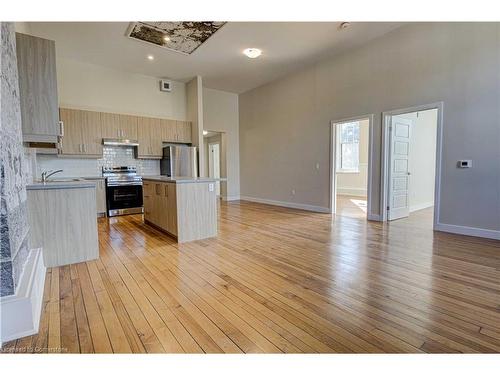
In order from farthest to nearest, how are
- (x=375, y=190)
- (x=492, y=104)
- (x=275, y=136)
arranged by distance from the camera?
(x=275, y=136)
(x=375, y=190)
(x=492, y=104)

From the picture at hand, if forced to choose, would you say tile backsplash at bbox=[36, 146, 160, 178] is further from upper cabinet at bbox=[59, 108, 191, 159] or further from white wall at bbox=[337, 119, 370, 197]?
white wall at bbox=[337, 119, 370, 197]

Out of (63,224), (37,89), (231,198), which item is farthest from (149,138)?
(63,224)

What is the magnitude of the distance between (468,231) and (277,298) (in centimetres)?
352

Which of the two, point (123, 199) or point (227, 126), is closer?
point (123, 199)

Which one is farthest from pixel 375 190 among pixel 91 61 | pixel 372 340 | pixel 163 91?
pixel 91 61

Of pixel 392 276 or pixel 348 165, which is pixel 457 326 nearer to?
pixel 392 276

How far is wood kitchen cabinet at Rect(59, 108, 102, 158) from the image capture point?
5043 millimetres

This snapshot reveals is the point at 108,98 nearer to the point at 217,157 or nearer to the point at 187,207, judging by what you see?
the point at 187,207

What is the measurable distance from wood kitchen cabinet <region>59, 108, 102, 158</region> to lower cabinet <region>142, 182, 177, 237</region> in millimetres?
1762

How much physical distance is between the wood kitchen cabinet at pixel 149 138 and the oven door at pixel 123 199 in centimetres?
85

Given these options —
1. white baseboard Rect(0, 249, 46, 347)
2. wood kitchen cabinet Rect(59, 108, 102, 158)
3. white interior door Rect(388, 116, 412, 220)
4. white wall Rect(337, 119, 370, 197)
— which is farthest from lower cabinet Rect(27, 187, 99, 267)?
white wall Rect(337, 119, 370, 197)

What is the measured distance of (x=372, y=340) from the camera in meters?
1.50

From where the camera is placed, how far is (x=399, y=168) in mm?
4918
